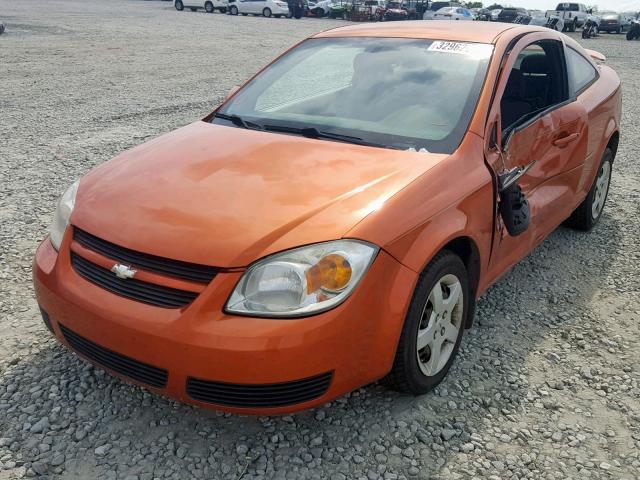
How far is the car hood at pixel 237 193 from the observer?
7.46ft

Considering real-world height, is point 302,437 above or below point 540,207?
below

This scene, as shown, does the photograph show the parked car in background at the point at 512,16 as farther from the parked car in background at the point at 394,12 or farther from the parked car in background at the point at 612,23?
the parked car in background at the point at 394,12

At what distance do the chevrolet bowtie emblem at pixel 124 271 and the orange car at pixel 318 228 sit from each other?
21 mm

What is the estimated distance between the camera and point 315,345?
216cm

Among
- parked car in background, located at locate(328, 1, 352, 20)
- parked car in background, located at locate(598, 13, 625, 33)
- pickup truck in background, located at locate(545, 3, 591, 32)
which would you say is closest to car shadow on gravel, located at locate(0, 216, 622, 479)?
parked car in background, located at locate(598, 13, 625, 33)

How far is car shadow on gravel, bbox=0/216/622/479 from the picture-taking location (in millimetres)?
2375

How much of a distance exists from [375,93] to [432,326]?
1.34 meters

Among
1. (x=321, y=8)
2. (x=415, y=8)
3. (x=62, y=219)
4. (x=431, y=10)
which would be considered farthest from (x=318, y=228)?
(x=431, y=10)

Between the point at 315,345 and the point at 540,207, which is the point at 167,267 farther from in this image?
the point at 540,207

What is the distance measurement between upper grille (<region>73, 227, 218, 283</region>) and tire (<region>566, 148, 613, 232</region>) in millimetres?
3487

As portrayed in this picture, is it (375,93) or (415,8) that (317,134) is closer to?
(375,93)

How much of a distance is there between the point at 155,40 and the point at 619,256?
1729 cm

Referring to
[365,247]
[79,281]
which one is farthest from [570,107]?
[79,281]

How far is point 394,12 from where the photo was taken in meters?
37.4
